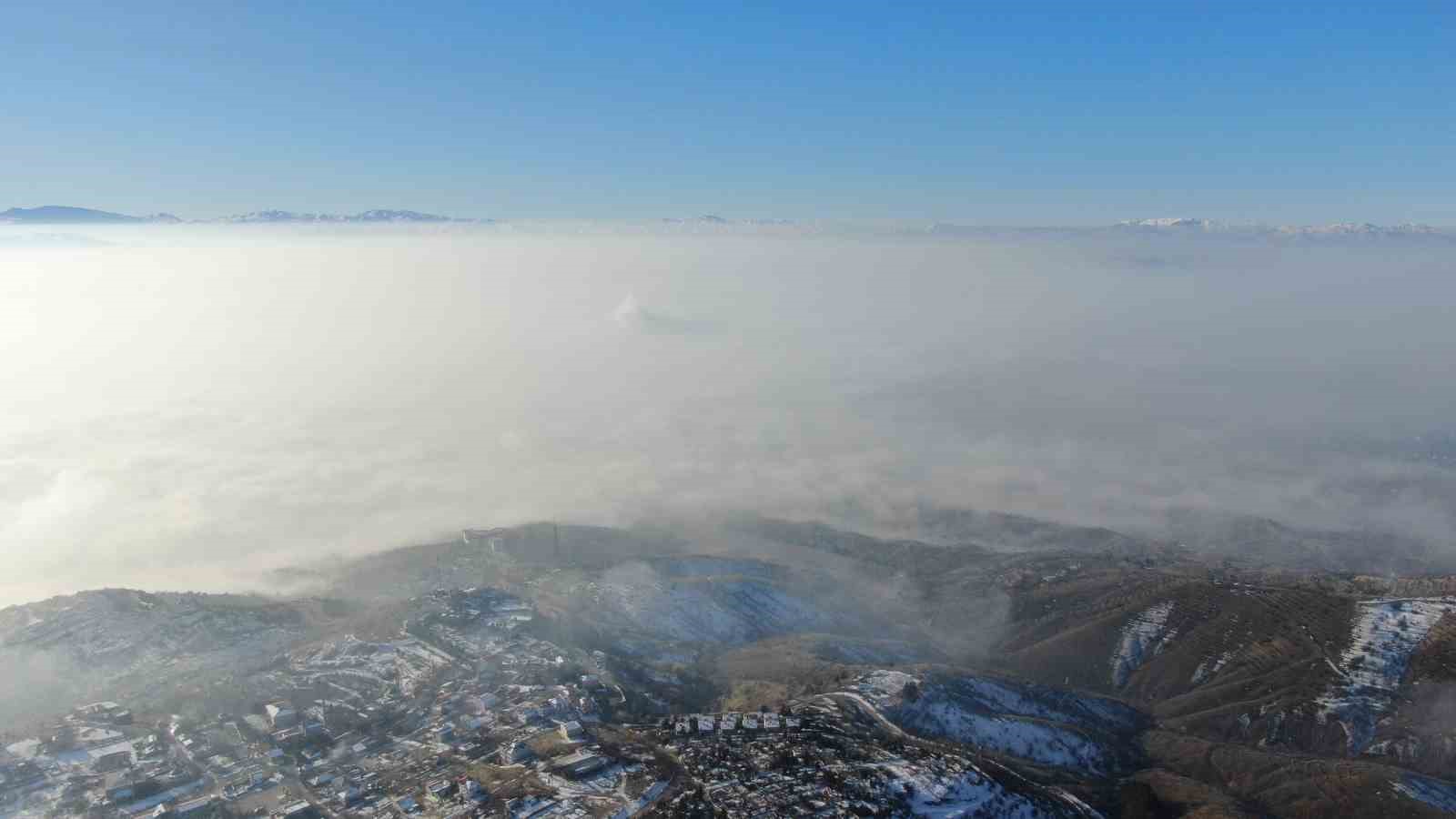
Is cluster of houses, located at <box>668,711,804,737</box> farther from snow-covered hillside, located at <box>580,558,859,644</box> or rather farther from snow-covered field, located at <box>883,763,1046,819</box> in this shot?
snow-covered hillside, located at <box>580,558,859,644</box>

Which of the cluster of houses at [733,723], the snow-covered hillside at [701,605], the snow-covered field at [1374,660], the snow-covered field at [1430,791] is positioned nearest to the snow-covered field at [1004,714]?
the cluster of houses at [733,723]

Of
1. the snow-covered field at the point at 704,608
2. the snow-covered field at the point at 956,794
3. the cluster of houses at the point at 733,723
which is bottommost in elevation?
the snow-covered field at the point at 704,608

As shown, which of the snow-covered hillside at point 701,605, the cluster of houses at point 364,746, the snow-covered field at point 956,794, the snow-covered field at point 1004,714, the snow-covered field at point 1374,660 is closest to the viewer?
the snow-covered field at point 956,794

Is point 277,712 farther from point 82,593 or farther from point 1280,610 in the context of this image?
point 1280,610

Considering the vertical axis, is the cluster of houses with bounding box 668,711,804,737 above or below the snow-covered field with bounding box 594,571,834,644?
above

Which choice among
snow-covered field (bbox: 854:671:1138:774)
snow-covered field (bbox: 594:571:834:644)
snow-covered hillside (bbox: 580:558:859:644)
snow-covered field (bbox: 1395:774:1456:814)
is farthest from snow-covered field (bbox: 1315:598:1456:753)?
snow-covered field (bbox: 594:571:834:644)

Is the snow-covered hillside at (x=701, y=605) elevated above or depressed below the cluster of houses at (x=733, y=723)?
below

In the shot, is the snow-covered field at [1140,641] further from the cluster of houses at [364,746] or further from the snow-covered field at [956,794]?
the cluster of houses at [364,746]

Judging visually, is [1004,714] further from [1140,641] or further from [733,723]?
[1140,641]

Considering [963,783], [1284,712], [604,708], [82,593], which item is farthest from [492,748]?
[1284,712]
